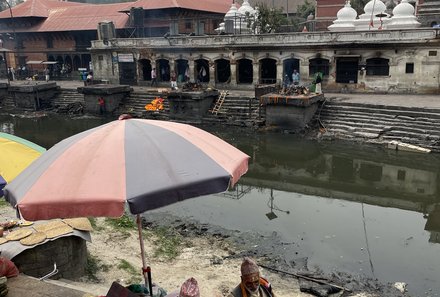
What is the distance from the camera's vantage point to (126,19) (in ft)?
120

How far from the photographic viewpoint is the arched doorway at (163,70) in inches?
1207

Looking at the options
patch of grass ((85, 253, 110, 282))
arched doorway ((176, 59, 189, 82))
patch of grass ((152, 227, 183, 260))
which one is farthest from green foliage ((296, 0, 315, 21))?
patch of grass ((85, 253, 110, 282))

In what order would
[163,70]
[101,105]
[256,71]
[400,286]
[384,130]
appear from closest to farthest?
[400,286], [384,130], [101,105], [256,71], [163,70]

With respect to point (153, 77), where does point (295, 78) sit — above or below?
below

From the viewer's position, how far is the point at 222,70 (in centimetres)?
2942

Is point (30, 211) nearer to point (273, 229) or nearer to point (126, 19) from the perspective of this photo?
point (273, 229)

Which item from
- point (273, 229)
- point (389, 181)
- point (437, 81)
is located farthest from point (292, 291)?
point (437, 81)

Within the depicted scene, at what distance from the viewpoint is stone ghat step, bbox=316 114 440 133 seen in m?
16.4

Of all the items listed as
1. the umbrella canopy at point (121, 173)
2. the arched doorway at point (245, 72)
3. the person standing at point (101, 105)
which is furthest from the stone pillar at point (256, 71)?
the umbrella canopy at point (121, 173)

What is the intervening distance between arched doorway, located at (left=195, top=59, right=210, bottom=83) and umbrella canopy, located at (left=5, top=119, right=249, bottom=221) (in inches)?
1025

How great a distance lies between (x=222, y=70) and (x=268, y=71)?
Result: 347cm

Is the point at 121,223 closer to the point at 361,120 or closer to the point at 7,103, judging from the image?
the point at 361,120

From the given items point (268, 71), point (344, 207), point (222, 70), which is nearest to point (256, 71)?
point (268, 71)

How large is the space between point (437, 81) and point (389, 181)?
1059 cm
